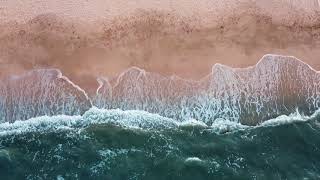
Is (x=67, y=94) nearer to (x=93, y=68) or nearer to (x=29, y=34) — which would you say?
(x=93, y=68)

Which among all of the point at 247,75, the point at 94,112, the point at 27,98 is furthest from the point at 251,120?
the point at 27,98

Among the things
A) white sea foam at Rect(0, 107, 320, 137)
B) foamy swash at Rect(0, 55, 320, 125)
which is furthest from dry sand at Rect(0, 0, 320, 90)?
white sea foam at Rect(0, 107, 320, 137)

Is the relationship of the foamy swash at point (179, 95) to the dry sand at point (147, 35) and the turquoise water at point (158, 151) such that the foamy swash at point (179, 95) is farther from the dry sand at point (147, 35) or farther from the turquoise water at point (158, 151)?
the turquoise water at point (158, 151)

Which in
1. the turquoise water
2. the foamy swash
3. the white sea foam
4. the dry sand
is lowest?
the turquoise water

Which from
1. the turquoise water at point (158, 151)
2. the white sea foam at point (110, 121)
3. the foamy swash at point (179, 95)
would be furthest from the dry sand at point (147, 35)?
the turquoise water at point (158, 151)

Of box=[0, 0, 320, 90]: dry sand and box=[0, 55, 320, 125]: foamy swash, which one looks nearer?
box=[0, 55, 320, 125]: foamy swash

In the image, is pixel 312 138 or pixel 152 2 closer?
pixel 312 138

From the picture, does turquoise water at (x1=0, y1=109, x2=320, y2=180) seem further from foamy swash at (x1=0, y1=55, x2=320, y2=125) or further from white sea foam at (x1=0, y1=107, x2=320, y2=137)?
foamy swash at (x1=0, y1=55, x2=320, y2=125)
